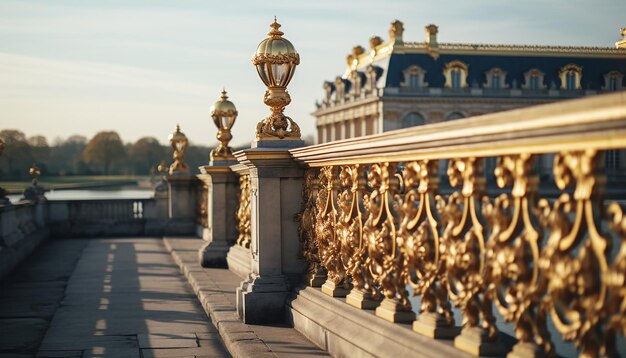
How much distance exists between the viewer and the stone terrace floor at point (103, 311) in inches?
298

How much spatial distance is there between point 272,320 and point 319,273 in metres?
0.71

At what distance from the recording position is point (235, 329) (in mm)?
A: 7711

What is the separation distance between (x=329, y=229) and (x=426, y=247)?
2.34 metres

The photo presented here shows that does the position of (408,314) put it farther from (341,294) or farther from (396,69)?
(396,69)

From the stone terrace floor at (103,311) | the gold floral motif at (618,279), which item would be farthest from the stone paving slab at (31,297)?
the gold floral motif at (618,279)

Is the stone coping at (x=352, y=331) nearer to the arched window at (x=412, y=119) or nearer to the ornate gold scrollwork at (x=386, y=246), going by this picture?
the ornate gold scrollwork at (x=386, y=246)

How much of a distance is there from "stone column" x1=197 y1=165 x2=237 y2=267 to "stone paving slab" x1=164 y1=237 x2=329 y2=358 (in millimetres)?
590

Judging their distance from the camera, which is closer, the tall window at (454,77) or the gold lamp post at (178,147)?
the gold lamp post at (178,147)

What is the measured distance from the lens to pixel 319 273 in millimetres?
7754

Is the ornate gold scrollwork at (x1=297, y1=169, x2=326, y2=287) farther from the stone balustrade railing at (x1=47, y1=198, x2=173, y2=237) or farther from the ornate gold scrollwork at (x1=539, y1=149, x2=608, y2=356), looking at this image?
the stone balustrade railing at (x1=47, y1=198, x2=173, y2=237)

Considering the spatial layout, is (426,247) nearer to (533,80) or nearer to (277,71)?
(277,71)

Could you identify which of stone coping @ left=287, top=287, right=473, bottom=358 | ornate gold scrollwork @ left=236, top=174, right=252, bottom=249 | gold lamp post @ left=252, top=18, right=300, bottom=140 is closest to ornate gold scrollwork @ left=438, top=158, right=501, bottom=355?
stone coping @ left=287, top=287, right=473, bottom=358

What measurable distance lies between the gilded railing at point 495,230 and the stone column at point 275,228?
151cm

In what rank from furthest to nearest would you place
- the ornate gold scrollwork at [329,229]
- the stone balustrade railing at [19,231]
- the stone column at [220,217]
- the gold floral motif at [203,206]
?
the gold floral motif at [203,206], the stone balustrade railing at [19,231], the stone column at [220,217], the ornate gold scrollwork at [329,229]
